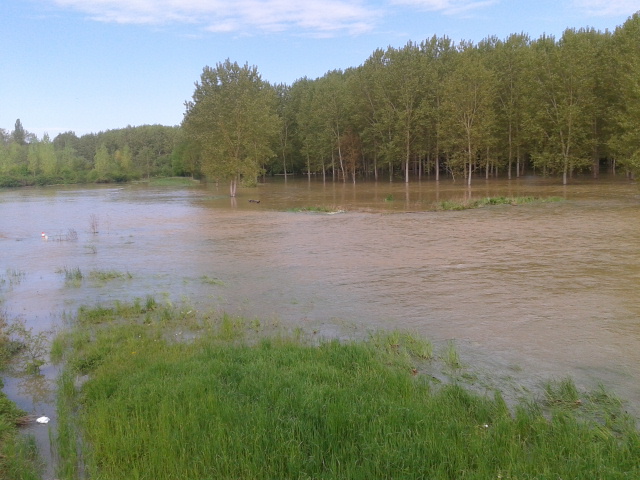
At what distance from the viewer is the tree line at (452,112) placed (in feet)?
133

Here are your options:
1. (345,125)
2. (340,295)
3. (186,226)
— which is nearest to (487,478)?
(340,295)

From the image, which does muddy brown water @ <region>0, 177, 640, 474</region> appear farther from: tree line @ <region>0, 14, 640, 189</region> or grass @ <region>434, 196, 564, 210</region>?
tree line @ <region>0, 14, 640, 189</region>

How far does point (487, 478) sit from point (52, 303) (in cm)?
972

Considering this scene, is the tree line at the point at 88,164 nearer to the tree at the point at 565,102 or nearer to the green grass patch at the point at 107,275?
the tree at the point at 565,102

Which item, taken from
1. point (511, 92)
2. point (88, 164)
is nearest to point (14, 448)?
point (511, 92)

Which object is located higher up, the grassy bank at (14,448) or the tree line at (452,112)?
the tree line at (452,112)

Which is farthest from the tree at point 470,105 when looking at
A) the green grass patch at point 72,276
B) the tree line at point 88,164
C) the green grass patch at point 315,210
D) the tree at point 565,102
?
the tree line at point 88,164

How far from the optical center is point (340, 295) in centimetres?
1090

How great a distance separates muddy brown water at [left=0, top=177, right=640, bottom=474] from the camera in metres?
7.50

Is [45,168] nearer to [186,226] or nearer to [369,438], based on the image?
[186,226]

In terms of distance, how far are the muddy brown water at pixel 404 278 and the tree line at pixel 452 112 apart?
54.5 ft

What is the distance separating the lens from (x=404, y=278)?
1236 cm

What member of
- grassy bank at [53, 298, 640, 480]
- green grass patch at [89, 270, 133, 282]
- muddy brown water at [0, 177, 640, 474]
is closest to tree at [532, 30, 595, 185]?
muddy brown water at [0, 177, 640, 474]

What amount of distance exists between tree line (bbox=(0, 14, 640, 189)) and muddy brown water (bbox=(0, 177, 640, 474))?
54.5 ft
